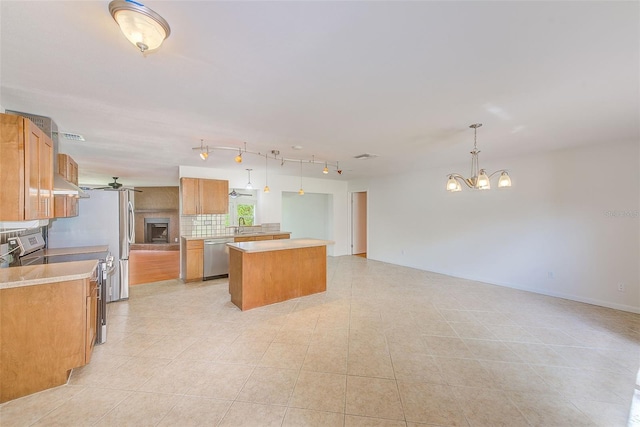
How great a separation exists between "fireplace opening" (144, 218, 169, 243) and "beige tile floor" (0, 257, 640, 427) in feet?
22.2

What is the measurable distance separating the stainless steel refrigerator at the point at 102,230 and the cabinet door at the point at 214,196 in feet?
4.74

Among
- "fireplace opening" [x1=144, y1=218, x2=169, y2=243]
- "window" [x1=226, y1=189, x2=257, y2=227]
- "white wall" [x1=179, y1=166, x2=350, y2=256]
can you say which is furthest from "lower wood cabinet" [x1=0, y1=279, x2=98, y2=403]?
"fireplace opening" [x1=144, y1=218, x2=169, y2=243]

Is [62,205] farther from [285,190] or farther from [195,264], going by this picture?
[285,190]

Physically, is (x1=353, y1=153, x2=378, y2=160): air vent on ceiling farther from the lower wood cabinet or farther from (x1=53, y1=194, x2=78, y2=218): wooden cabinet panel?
(x1=53, y1=194, x2=78, y2=218): wooden cabinet panel

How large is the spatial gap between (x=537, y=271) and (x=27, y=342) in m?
6.69

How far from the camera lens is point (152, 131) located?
3301mm

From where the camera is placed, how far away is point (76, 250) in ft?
12.7

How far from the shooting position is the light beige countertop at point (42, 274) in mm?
2049

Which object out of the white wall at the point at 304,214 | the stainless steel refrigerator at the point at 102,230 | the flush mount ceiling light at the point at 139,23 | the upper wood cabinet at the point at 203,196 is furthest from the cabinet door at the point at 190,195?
the flush mount ceiling light at the point at 139,23

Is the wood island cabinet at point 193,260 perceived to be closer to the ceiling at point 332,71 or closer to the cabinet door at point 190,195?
the cabinet door at point 190,195

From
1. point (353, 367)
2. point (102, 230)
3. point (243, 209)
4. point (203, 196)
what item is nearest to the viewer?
point (353, 367)

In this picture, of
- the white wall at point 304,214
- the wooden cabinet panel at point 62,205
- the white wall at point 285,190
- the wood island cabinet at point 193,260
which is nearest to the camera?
the wooden cabinet panel at point 62,205

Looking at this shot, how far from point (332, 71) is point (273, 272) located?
300 cm

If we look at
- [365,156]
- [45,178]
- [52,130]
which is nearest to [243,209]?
[365,156]
